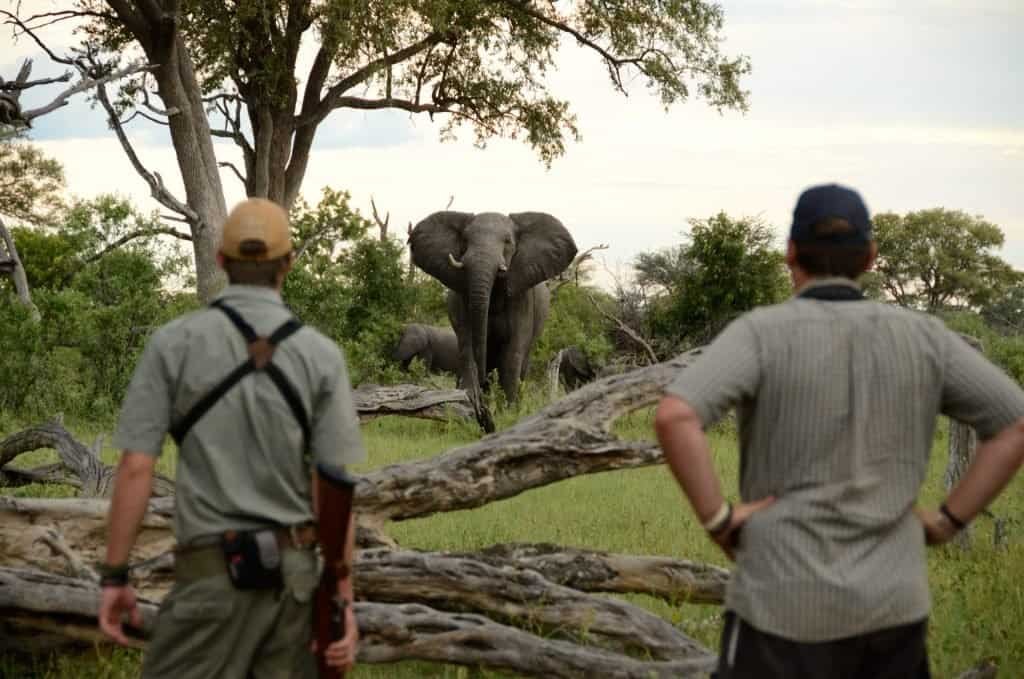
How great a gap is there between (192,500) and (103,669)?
2.77m

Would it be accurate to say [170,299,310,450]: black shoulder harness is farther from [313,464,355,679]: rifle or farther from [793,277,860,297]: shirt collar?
[793,277,860,297]: shirt collar

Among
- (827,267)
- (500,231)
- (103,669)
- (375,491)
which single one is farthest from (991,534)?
(500,231)

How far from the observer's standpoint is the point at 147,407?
3840 millimetres

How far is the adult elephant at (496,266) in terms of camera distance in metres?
21.0

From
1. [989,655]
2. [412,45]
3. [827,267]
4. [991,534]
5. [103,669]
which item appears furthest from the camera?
[412,45]

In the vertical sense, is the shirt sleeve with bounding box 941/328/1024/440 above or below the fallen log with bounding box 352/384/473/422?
above

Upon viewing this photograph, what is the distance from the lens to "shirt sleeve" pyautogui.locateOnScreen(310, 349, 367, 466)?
3.90 m

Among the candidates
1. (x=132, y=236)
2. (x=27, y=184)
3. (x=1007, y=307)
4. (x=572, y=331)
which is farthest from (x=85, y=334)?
(x=1007, y=307)

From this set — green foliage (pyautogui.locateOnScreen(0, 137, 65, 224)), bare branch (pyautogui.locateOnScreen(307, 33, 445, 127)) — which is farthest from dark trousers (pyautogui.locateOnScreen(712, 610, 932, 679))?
green foliage (pyautogui.locateOnScreen(0, 137, 65, 224))

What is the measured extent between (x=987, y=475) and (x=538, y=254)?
17970mm

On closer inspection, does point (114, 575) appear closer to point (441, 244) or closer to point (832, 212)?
point (832, 212)

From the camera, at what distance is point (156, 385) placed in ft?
12.6

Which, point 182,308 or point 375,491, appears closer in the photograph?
point 375,491

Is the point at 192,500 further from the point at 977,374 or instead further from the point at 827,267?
the point at 977,374
